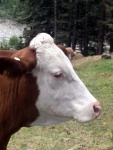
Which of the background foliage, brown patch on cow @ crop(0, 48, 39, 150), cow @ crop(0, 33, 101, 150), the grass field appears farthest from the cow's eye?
the background foliage

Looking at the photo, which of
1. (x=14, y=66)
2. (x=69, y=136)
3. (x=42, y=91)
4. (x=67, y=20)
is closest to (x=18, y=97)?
(x=42, y=91)

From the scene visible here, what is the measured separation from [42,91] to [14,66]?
1.01 ft

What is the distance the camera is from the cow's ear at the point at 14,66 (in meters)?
2.90

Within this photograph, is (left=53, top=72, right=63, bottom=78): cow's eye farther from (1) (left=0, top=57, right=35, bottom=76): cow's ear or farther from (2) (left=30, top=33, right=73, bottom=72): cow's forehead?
(1) (left=0, top=57, right=35, bottom=76): cow's ear

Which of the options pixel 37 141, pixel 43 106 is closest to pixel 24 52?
pixel 43 106

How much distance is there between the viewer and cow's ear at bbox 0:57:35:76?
114 inches

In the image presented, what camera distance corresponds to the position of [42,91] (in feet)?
10.2

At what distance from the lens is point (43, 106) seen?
313 centimetres

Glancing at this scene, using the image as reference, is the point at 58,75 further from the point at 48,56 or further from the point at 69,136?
the point at 69,136

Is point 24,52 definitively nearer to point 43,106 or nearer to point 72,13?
point 43,106

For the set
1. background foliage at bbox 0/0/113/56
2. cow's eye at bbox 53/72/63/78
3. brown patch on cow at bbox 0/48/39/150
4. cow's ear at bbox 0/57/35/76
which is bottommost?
background foliage at bbox 0/0/113/56

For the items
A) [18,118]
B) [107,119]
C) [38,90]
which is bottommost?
[107,119]

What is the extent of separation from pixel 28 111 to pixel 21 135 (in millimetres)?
3487

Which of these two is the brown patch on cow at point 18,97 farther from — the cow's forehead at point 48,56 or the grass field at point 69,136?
the grass field at point 69,136
